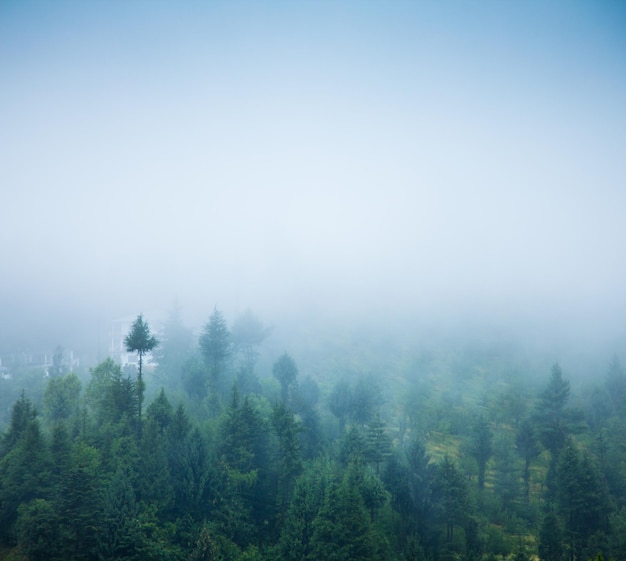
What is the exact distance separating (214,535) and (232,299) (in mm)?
131831

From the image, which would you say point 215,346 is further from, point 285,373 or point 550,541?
point 550,541

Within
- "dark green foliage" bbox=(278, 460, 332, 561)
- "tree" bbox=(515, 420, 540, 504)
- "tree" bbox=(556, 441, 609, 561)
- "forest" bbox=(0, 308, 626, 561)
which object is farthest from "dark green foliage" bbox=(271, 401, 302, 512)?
"tree" bbox=(515, 420, 540, 504)

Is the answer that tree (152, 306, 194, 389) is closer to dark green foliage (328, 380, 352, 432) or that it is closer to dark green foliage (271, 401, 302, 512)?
dark green foliage (328, 380, 352, 432)

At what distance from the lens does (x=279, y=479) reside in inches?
1794

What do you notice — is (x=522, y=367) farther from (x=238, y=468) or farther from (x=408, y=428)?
(x=238, y=468)

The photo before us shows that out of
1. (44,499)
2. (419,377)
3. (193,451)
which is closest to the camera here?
(44,499)

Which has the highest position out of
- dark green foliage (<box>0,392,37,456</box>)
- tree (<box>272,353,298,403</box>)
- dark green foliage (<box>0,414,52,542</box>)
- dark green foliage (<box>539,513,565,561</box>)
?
tree (<box>272,353,298,403</box>)

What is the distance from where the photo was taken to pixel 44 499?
35.4 meters

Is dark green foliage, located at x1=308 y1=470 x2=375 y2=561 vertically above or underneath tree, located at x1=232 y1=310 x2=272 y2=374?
underneath

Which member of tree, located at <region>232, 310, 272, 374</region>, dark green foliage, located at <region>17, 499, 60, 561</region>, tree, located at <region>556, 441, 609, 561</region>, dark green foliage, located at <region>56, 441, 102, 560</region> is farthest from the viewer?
tree, located at <region>232, 310, 272, 374</region>

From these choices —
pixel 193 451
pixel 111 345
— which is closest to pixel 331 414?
pixel 193 451

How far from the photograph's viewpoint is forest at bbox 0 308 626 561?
34.0 m

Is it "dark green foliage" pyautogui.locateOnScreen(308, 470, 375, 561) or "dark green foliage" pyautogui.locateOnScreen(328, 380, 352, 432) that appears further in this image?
"dark green foliage" pyautogui.locateOnScreen(328, 380, 352, 432)

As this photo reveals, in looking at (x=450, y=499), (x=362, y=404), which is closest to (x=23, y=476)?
(x=450, y=499)
